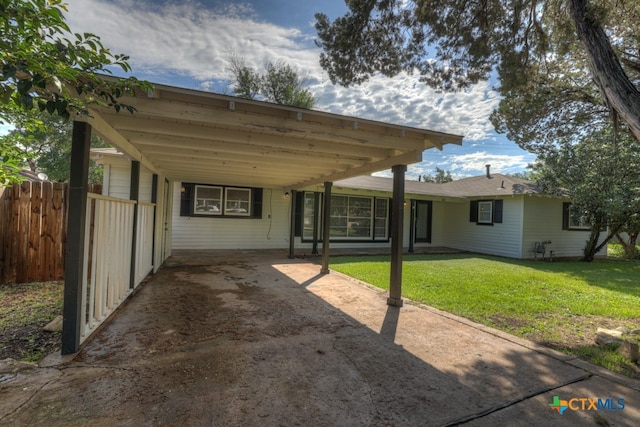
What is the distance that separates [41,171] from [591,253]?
3249cm

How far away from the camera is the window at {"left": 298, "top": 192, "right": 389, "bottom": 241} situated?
1100 cm

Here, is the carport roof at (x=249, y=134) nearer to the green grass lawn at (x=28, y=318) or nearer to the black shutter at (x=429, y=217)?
the green grass lawn at (x=28, y=318)

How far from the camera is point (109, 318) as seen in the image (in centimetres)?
358

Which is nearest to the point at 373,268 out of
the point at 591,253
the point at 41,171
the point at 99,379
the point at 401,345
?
the point at 401,345

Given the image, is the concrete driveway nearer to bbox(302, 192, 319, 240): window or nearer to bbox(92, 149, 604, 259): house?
bbox(92, 149, 604, 259): house

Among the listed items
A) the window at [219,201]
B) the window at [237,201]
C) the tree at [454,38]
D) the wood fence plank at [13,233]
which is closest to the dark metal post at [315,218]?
the window at [219,201]

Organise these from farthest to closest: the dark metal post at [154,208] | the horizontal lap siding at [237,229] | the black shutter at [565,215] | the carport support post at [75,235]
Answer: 1. the black shutter at [565,215]
2. the horizontal lap siding at [237,229]
3. the dark metal post at [154,208]
4. the carport support post at [75,235]

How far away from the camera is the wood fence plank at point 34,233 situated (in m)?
5.06

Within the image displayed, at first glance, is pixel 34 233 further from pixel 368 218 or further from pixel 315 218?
pixel 368 218

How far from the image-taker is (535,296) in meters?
5.32

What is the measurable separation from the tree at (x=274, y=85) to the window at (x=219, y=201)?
11232 millimetres

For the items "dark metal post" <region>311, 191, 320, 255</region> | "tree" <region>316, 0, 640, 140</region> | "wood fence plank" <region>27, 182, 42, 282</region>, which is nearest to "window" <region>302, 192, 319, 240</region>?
"dark metal post" <region>311, 191, 320, 255</region>

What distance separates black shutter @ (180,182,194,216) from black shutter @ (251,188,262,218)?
6.28ft

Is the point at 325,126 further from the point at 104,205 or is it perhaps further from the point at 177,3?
the point at 177,3
